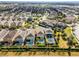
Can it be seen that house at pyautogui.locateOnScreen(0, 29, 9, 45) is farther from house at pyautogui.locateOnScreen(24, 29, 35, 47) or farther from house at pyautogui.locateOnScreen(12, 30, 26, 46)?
house at pyautogui.locateOnScreen(24, 29, 35, 47)

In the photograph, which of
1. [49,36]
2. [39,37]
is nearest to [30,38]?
[39,37]

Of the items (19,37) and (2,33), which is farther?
(2,33)

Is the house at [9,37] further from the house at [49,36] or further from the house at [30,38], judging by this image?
the house at [49,36]

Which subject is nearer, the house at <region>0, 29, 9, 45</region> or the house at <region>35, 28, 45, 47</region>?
the house at <region>35, 28, 45, 47</region>

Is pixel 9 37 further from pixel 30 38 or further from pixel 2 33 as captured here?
pixel 30 38

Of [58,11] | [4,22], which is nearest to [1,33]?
[4,22]

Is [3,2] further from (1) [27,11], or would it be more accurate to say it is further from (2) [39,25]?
(2) [39,25]

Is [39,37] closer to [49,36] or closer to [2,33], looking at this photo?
[49,36]

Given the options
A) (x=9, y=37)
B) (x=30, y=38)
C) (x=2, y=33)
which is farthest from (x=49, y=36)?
(x=2, y=33)

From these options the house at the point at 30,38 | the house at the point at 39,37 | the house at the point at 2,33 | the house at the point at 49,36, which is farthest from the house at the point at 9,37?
the house at the point at 49,36

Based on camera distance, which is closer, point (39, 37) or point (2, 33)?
point (39, 37)

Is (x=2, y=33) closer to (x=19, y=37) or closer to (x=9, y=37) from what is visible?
(x=9, y=37)

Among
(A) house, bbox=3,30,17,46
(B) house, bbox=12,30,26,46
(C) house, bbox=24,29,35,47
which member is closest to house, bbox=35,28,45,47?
(C) house, bbox=24,29,35,47
